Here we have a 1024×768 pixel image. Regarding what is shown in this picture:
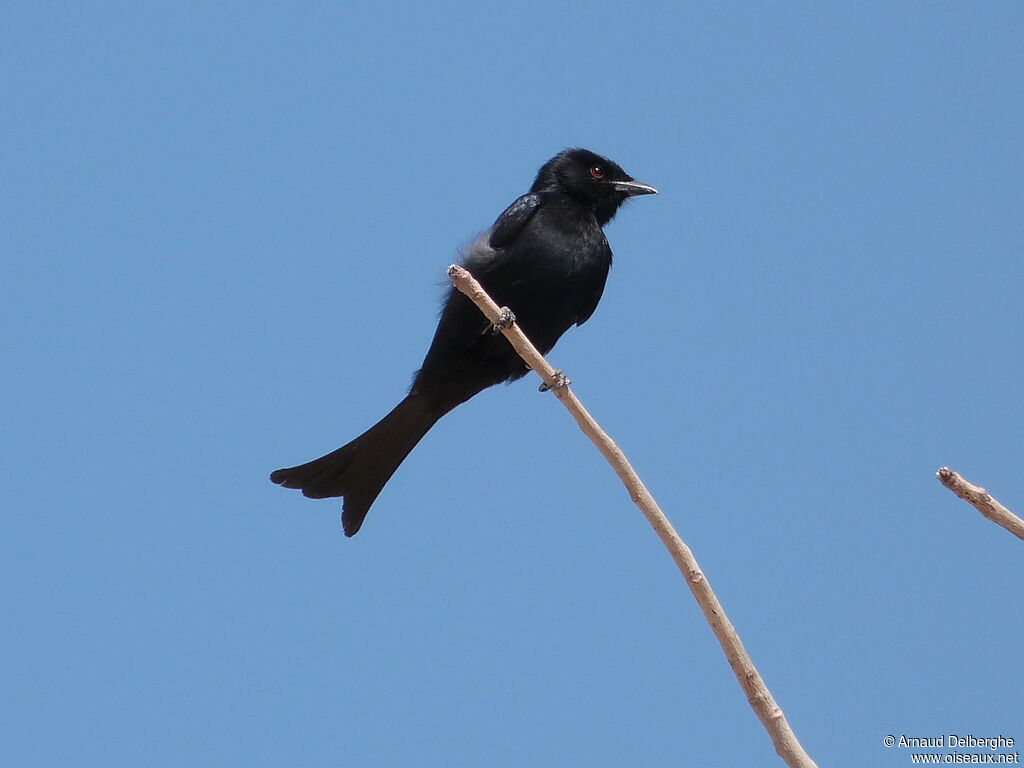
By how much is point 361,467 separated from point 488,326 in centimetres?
102

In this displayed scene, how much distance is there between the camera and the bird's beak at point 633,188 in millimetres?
7195

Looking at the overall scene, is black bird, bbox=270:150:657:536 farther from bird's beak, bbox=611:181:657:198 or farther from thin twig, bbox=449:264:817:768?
thin twig, bbox=449:264:817:768

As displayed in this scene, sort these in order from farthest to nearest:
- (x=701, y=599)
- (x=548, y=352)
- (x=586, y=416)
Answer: (x=548, y=352) → (x=586, y=416) → (x=701, y=599)

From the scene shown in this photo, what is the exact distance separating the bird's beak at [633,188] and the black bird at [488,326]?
470 millimetres

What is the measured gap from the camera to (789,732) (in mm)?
2973

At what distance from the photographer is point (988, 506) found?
9.92 ft

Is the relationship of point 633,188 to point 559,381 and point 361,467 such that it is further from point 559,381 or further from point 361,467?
point 559,381

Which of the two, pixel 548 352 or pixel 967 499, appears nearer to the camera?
pixel 967 499

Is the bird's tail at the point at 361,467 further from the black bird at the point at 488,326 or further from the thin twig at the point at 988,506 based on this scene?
the thin twig at the point at 988,506

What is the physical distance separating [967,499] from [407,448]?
3.94m

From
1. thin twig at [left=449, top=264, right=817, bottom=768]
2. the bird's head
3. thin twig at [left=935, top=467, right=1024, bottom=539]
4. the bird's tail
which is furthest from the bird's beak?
thin twig at [left=935, top=467, right=1024, bottom=539]

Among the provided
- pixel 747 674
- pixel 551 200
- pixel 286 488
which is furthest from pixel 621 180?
pixel 747 674

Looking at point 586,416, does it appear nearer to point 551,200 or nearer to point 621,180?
point 551,200

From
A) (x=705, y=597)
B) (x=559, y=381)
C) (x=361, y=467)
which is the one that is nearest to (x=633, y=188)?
(x=361, y=467)
